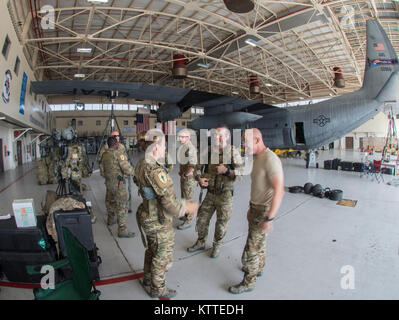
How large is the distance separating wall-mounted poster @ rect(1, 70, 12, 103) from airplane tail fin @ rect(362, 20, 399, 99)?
38.1 feet

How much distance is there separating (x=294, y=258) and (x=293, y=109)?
338 inches

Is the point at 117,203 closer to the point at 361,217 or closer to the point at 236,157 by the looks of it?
the point at 236,157

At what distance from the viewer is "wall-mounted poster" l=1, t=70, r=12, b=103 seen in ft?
22.2

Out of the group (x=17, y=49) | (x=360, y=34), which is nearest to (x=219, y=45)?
(x=360, y=34)

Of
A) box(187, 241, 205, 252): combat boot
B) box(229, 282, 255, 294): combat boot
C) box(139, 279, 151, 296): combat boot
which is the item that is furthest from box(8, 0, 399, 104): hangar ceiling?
box(229, 282, 255, 294): combat boot

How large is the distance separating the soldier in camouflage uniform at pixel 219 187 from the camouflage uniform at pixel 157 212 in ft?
3.06

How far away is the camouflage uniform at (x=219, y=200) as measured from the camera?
304 cm

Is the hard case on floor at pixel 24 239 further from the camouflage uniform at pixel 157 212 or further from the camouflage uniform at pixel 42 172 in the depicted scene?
the camouflage uniform at pixel 42 172

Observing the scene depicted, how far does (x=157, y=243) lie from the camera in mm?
2178

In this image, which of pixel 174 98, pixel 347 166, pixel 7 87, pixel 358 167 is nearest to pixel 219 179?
pixel 174 98

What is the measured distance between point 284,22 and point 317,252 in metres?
13.7

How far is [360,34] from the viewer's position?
15711 millimetres

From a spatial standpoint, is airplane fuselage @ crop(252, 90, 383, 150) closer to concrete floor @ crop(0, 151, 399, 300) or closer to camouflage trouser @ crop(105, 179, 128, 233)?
concrete floor @ crop(0, 151, 399, 300)

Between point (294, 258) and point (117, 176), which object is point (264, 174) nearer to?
point (294, 258)
